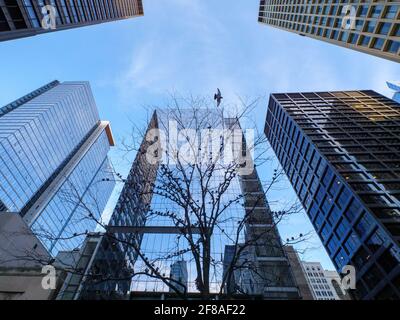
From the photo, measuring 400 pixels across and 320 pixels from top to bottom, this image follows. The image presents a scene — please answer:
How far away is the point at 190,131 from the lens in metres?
8.76

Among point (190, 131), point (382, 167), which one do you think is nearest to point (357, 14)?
point (382, 167)

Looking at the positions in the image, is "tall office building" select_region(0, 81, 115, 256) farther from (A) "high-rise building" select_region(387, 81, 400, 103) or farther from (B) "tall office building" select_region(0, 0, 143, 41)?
(A) "high-rise building" select_region(387, 81, 400, 103)

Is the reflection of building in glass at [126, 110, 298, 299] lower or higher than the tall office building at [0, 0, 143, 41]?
lower

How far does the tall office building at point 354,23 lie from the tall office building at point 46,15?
51450 mm

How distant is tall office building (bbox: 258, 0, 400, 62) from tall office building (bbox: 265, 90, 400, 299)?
91.4 ft

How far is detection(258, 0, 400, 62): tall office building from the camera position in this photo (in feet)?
113

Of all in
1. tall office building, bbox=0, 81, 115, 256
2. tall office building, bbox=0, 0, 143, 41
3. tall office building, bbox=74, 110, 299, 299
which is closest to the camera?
tall office building, bbox=74, 110, 299, 299

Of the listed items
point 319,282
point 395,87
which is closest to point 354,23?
point 395,87

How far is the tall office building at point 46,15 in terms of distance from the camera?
33.3 m

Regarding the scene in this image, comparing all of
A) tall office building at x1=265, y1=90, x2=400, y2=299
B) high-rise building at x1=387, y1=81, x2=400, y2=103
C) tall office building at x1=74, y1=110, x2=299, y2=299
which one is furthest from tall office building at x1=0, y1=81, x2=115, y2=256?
high-rise building at x1=387, y1=81, x2=400, y2=103

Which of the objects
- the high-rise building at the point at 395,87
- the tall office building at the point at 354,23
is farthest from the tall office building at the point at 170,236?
the high-rise building at the point at 395,87

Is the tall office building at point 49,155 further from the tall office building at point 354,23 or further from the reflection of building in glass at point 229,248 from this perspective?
the tall office building at point 354,23

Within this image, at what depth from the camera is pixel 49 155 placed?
→ 305 ft
